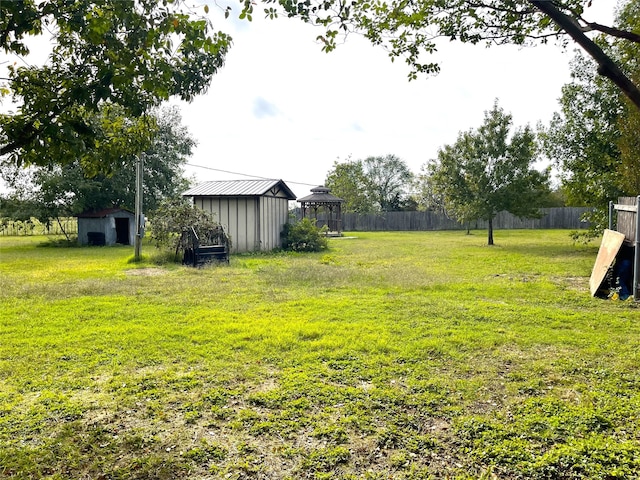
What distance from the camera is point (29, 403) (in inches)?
133

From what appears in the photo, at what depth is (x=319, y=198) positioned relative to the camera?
2814 centimetres

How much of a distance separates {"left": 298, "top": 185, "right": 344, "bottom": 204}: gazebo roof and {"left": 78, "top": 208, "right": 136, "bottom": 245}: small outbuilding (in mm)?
10197

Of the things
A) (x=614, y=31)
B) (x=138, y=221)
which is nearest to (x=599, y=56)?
(x=614, y=31)

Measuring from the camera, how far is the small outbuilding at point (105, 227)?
20719 millimetres

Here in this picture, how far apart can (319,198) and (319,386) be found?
24761mm

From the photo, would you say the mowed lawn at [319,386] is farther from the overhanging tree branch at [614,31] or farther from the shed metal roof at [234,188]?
the shed metal roof at [234,188]

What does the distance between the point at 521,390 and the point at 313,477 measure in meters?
2.00

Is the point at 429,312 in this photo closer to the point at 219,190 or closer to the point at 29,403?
the point at 29,403

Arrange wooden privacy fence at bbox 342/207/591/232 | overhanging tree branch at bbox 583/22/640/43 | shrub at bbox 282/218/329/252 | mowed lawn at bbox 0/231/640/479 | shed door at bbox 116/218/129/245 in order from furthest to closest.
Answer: wooden privacy fence at bbox 342/207/591/232 < shed door at bbox 116/218/129/245 < shrub at bbox 282/218/329/252 < overhanging tree branch at bbox 583/22/640/43 < mowed lawn at bbox 0/231/640/479

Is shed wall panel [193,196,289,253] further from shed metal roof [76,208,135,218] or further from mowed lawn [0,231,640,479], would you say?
mowed lawn [0,231,640,479]

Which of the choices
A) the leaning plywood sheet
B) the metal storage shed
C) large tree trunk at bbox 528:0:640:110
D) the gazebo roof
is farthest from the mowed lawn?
the gazebo roof

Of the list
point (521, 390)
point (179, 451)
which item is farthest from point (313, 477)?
point (521, 390)

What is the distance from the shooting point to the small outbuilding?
20719 millimetres

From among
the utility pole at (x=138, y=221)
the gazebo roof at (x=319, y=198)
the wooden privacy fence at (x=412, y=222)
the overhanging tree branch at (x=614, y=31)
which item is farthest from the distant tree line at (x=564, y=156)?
the wooden privacy fence at (x=412, y=222)
